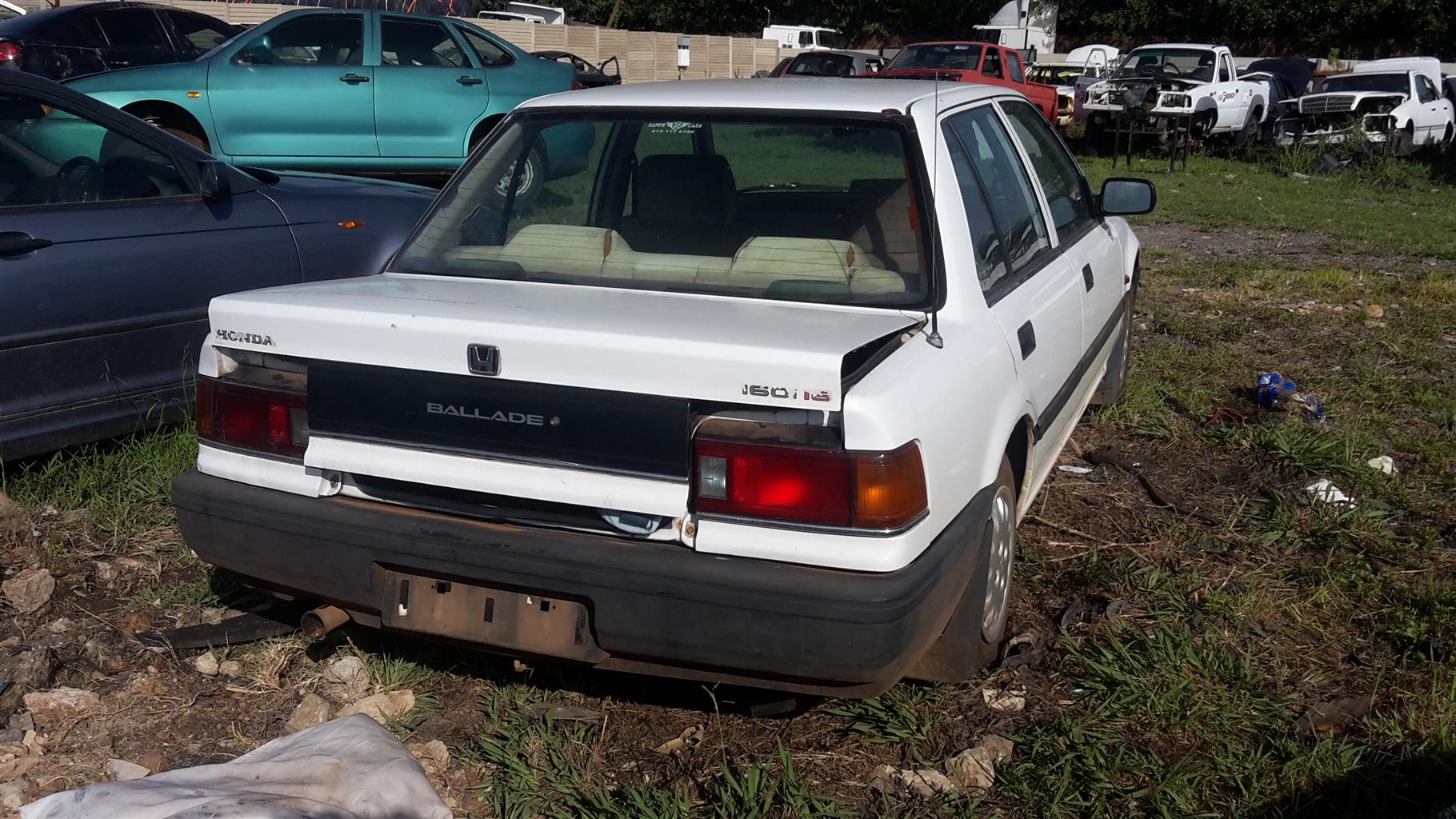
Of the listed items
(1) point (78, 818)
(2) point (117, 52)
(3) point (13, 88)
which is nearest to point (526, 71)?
(2) point (117, 52)

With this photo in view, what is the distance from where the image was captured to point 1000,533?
3219 mm

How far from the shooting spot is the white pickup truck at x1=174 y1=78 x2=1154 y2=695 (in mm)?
2490

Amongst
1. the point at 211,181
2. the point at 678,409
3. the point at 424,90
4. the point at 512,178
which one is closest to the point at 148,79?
the point at 424,90

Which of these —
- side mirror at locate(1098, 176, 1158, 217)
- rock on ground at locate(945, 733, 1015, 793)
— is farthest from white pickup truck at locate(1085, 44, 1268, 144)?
rock on ground at locate(945, 733, 1015, 793)

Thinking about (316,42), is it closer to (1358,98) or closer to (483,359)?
A: (483,359)

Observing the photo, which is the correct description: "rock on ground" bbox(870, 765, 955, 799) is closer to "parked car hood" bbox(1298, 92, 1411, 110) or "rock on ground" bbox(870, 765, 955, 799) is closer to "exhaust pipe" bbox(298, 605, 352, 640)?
"exhaust pipe" bbox(298, 605, 352, 640)

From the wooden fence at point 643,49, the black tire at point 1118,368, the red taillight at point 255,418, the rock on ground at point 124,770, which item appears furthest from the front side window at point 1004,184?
the wooden fence at point 643,49

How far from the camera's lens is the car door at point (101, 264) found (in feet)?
13.8

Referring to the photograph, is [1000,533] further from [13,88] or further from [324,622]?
[13,88]

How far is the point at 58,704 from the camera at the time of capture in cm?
314

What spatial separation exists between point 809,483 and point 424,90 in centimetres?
878

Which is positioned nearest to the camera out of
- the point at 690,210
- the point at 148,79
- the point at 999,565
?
the point at 999,565

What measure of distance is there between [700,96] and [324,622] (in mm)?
1711

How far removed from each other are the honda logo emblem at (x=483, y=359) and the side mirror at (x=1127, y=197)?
2.81 meters
